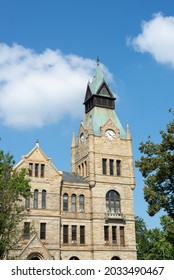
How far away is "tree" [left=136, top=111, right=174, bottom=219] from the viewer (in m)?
24.7

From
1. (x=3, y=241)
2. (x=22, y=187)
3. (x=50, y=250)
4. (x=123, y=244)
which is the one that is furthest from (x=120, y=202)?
(x=3, y=241)

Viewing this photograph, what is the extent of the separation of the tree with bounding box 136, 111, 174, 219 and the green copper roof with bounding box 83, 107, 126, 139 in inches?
1171

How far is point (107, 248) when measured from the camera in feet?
165

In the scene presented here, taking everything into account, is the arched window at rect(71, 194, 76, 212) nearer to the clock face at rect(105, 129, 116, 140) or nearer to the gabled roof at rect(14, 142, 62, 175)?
the gabled roof at rect(14, 142, 62, 175)

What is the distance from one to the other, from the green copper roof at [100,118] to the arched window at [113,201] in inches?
341

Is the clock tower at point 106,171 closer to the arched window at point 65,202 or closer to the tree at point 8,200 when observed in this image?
the arched window at point 65,202

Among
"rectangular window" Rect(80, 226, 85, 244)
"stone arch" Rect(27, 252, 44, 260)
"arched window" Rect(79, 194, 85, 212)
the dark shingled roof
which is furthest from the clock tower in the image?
"stone arch" Rect(27, 252, 44, 260)

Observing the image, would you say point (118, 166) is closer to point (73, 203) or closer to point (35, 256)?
point (73, 203)

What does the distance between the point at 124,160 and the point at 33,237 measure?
18.1m

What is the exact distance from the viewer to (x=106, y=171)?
177 feet

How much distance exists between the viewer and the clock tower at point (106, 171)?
50.9 meters

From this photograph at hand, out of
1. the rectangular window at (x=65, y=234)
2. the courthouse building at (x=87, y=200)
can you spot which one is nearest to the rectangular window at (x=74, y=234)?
the courthouse building at (x=87, y=200)

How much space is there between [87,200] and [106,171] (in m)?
4.98
